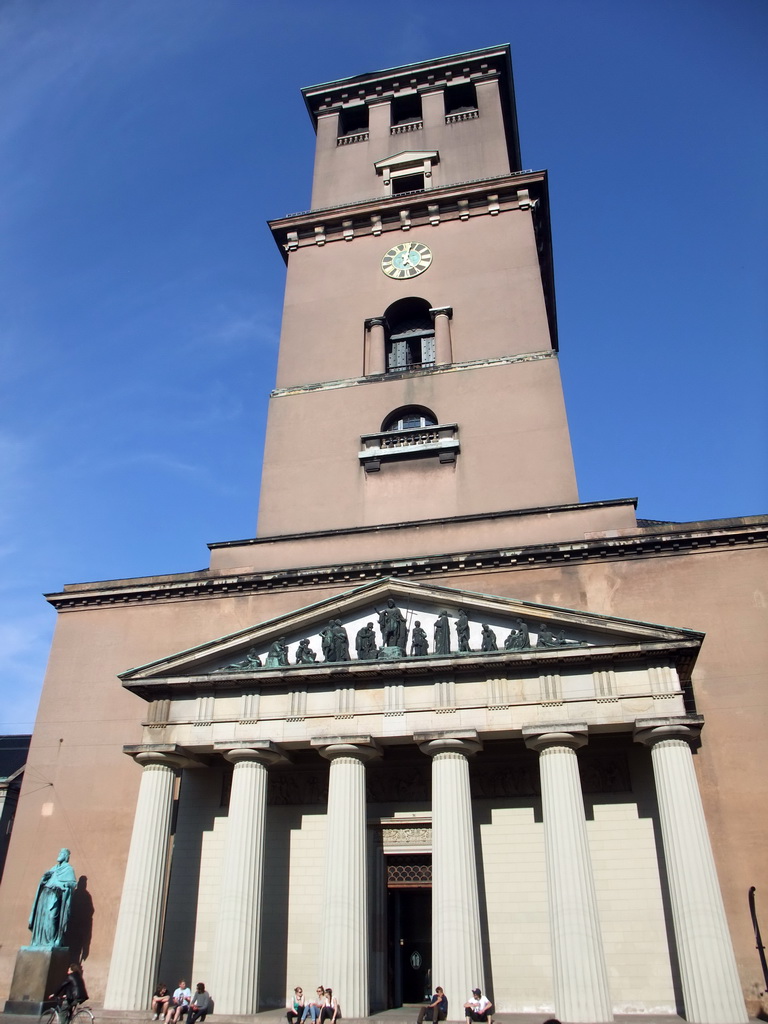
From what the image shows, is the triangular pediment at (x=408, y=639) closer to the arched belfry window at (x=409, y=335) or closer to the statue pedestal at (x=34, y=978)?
the statue pedestal at (x=34, y=978)

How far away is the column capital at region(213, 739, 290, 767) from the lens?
19672 millimetres

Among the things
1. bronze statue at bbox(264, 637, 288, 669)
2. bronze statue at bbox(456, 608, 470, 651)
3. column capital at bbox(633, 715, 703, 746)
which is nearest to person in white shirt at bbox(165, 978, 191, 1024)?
bronze statue at bbox(264, 637, 288, 669)

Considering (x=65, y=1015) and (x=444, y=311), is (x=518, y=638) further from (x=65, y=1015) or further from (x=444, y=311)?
(x=444, y=311)

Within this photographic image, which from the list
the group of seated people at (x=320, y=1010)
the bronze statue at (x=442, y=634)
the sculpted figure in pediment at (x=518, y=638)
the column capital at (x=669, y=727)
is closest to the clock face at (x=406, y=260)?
the bronze statue at (x=442, y=634)

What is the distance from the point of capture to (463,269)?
3077 centimetres

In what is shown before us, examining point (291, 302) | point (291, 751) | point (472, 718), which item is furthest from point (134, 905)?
point (291, 302)

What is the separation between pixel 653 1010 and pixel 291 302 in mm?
25200

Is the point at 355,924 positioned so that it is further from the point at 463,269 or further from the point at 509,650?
the point at 463,269

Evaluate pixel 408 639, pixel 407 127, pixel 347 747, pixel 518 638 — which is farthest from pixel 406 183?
pixel 347 747

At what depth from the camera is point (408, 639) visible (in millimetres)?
20531

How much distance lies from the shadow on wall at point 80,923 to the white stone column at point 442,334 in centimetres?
1924

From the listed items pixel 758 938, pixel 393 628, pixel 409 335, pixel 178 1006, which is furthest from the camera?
pixel 409 335

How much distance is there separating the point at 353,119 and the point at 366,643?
26.8 m

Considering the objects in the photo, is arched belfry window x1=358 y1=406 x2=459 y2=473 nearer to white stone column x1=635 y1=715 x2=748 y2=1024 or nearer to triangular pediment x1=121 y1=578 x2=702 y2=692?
triangular pediment x1=121 y1=578 x2=702 y2=692
